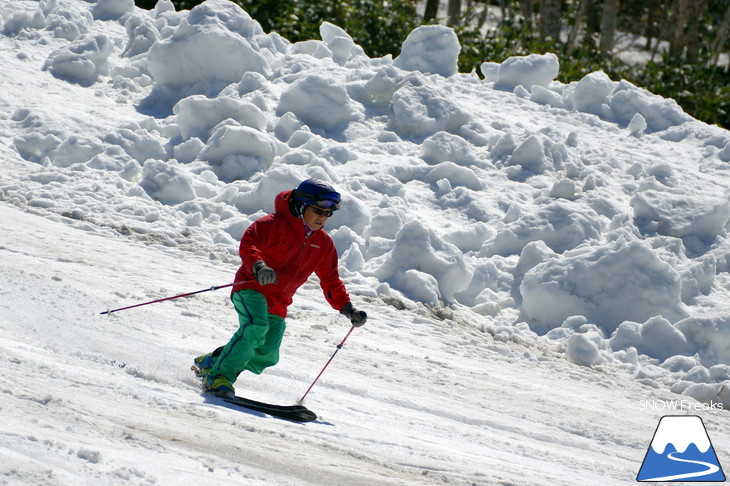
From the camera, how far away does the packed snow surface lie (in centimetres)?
485

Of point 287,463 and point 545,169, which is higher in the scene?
point 287,463

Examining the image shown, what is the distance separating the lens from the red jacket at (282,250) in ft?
17.9

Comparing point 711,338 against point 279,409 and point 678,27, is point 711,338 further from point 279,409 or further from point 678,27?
point 678,27

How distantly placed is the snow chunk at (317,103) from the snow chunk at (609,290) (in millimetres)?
4217

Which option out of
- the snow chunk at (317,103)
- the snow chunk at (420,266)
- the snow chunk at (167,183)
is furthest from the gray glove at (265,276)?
the snow chunk at (317,103)

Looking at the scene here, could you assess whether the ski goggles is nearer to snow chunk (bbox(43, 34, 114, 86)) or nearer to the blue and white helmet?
the blue and white helmet

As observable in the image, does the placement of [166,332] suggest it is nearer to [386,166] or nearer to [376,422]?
[376,422]

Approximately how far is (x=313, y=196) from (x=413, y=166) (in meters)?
5.92

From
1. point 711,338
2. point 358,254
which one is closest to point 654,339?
point 711,338

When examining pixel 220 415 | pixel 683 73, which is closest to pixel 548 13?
pixel 683 73

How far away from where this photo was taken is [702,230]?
33.2ft

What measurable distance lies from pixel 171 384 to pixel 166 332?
1.14 m

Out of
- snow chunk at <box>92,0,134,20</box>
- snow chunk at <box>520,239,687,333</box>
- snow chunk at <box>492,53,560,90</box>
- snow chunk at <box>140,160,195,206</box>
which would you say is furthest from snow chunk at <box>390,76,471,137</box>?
snow chunk at <box>92,0,134,20</box>

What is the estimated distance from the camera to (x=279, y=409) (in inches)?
207
